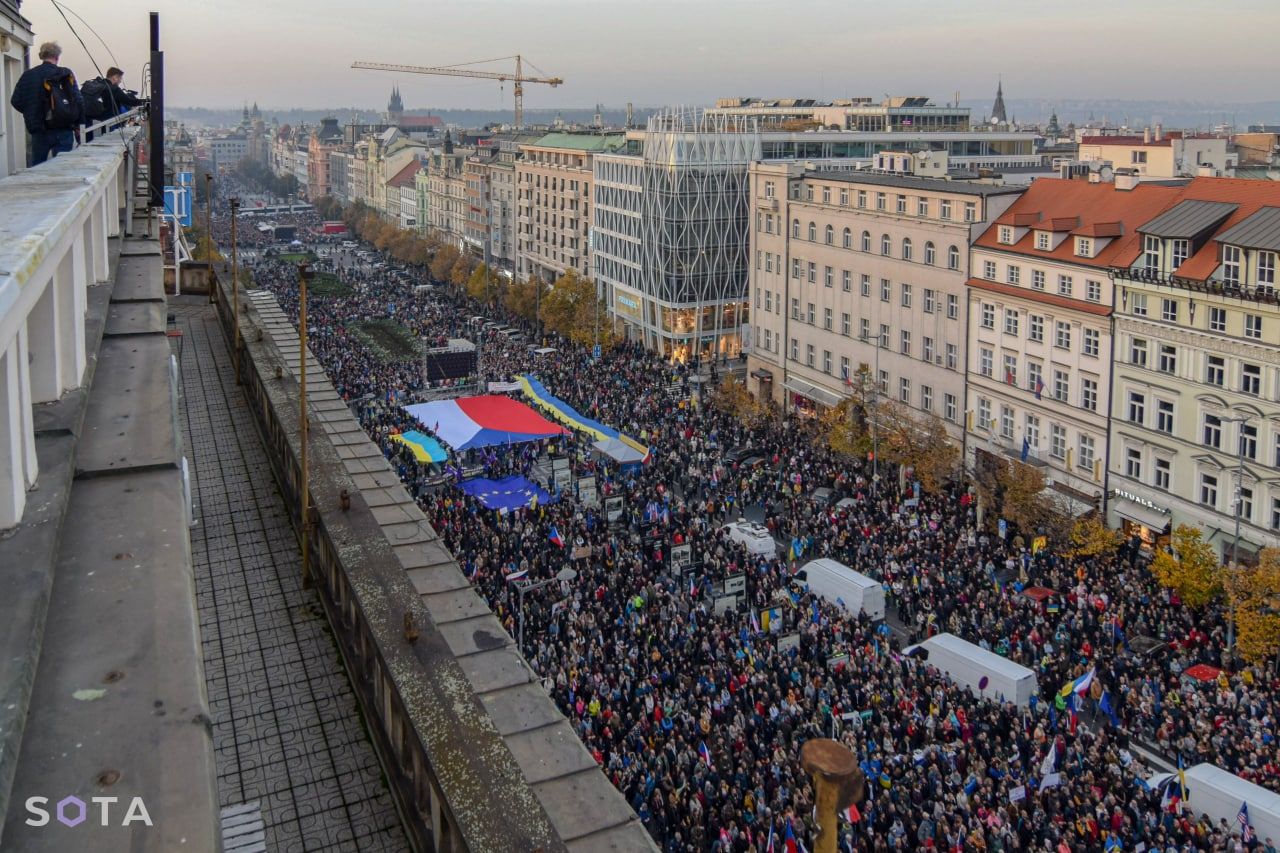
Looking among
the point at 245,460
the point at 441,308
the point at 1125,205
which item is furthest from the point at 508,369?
the point at 245,460

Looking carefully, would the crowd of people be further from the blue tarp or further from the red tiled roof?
the red tiled roof

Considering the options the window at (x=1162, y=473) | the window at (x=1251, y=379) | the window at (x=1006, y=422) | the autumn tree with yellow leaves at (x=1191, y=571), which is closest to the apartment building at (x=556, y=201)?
the window at (x=1006, y=422)

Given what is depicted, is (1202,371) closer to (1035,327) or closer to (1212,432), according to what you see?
(1212,432)

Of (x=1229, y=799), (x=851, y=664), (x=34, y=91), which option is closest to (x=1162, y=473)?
(x=851, y=664)

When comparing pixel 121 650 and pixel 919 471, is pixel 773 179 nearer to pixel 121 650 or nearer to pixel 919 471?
pixel 919 471

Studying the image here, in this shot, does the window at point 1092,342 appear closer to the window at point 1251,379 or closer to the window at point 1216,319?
the window at point 1216,319
